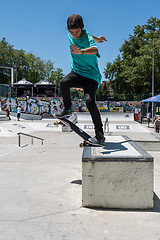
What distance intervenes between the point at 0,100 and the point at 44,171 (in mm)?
28448

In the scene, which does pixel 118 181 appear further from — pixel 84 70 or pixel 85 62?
pixel 85 62

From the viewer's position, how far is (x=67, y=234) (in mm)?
2301

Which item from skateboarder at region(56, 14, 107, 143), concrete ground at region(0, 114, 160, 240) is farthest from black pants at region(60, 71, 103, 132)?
concrete ground at region(0, 114, 160, 240)

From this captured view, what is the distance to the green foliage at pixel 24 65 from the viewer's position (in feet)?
186

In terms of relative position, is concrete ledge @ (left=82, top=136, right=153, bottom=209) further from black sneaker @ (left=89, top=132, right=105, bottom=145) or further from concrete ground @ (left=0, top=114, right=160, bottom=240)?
black sneaker @ (left=89, top=132, right=105, bottom=145)

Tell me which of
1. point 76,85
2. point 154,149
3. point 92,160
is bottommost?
point 154,149

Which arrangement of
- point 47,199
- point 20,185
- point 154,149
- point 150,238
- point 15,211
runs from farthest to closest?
point 154,149, point 20,185, point 47,199, point 15,211, point 150,238

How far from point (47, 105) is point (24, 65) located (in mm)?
35419

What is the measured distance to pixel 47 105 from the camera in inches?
1167

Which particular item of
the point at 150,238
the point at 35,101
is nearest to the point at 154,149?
the point at 150,238

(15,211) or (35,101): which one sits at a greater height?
(35,101)

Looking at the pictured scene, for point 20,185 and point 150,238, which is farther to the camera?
point 20,185

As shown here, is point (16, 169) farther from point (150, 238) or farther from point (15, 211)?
point (150, 238)

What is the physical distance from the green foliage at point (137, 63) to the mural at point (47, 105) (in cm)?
376
